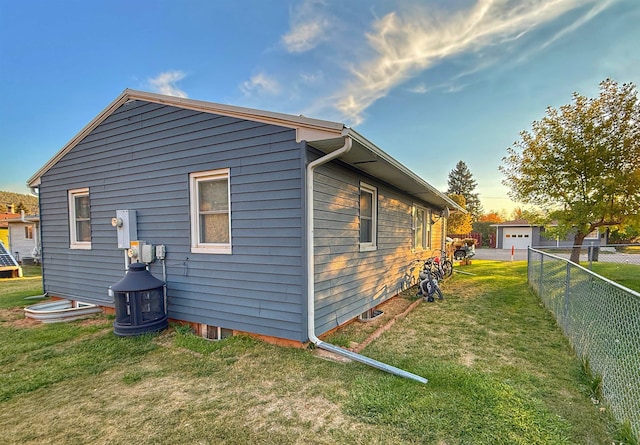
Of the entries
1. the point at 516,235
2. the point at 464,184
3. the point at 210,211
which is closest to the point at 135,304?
the point at 210,211

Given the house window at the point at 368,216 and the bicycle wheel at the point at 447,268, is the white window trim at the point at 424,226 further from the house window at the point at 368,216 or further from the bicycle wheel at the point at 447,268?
the house window at the point at 368,216

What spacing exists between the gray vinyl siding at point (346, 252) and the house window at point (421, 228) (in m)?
2.00

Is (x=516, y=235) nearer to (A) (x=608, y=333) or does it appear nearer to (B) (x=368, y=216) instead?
(B) (x=368, y=216)

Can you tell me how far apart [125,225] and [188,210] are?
145 centimetres

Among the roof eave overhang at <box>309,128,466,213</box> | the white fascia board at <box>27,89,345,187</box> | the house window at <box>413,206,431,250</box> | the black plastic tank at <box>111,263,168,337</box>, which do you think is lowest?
the black plastic tank at <box>111,263,168,337</box>

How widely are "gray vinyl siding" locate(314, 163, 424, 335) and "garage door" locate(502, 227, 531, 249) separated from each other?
25.9 metres

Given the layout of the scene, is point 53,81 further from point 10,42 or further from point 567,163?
point 567,163

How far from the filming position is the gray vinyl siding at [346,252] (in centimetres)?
391

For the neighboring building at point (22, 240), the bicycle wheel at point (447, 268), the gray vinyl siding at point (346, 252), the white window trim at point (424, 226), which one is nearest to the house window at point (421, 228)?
the white window trim at point (424, 226)

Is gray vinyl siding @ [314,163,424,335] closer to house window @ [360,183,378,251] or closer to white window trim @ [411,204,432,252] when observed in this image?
house window @ [360,183,378,251]

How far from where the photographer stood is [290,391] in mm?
2793

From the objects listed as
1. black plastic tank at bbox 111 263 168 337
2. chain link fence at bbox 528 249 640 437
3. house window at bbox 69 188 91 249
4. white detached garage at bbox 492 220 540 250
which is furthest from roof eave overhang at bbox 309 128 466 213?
white detached garage at bbox 492 220 540 250

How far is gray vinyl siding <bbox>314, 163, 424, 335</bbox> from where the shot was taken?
391cm

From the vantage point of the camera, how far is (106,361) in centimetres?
353
